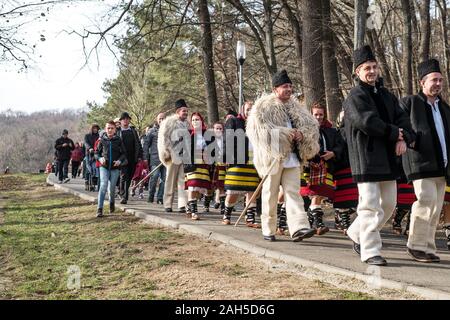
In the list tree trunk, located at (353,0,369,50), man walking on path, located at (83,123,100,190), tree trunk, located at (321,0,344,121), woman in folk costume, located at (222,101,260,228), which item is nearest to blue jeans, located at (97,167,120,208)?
woman in folk costume, located at (222,101,260,228)

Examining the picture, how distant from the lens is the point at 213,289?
528 centimetres

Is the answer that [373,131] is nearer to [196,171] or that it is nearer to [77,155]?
[196,171]

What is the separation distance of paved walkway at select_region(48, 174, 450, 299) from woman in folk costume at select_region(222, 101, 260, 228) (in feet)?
1.22

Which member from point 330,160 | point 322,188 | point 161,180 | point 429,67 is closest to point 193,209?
point 322,188

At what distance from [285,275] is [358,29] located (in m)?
4.94

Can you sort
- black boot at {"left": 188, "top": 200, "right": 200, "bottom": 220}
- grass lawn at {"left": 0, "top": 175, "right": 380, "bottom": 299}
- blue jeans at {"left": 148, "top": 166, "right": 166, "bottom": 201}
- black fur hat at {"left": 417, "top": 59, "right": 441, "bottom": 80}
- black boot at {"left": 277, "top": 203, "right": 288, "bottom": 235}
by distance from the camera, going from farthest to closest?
1. blue jeans at {"left": 148, "top": 166, "right": 166, "bottom": 201}
2. black boot at {"left": 188, "top": 200, "right": 200, "bottom": 220}
3. black boot at {"left": 277, "top": 203, "right": 288, "bottom": 235}
4. black fur hat at {"left": 417, "top": 59, "right": 441, "bottom": 80}
5. grass lawn at {"left": 0, "top": 175, "right": 380, "bottom": 299}

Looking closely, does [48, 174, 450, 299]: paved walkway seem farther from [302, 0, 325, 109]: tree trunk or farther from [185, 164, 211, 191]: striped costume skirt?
[302, 0, 325, 109]: tree trunk

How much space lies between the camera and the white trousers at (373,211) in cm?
608

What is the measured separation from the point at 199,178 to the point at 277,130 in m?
3.30

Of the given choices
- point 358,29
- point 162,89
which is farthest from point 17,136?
point 358,29

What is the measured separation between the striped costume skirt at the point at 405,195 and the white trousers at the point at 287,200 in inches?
72.6

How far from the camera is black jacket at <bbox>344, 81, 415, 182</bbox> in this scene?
5988mm

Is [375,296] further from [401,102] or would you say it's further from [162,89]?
[162,89]

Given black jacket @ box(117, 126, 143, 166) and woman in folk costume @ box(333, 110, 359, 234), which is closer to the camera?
woman in folk costume @ box(333, 110, 359, 234)
